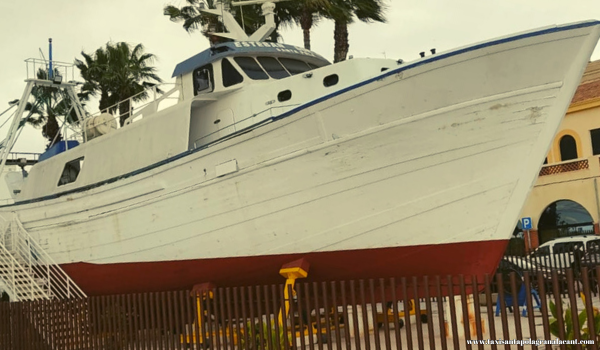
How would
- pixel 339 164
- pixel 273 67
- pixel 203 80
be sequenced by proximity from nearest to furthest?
pixel 339 164
pixel 203 80
pixel 273 67

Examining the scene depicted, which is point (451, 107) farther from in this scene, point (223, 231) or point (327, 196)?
point (223, 231)

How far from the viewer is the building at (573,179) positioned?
26469 mm

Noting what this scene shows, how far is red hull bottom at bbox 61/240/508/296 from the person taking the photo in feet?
33.5

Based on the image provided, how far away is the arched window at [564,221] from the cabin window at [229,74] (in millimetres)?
18716

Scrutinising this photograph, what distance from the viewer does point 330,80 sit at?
39.4ft

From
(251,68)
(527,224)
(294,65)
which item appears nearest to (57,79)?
(251,68)

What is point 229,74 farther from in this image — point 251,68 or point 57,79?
point 57,79

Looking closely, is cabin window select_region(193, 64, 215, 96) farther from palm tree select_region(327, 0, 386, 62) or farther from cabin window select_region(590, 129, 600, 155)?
cabin window select_region(590, 129, 600, 155)

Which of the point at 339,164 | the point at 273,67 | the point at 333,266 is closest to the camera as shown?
the point at 339,164

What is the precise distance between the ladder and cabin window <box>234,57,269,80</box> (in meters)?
5.75

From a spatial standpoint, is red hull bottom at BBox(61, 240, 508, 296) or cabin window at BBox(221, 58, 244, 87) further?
cabin window at BBox(221, 58, 244, 87)

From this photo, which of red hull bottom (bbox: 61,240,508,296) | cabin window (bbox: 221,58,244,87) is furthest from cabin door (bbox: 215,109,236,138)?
red hull bottom (bbox: 61,240,508,296)

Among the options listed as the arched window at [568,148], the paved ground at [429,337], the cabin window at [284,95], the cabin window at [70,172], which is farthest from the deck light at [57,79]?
the arched window at [568,148]

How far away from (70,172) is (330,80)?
7.33 meters
